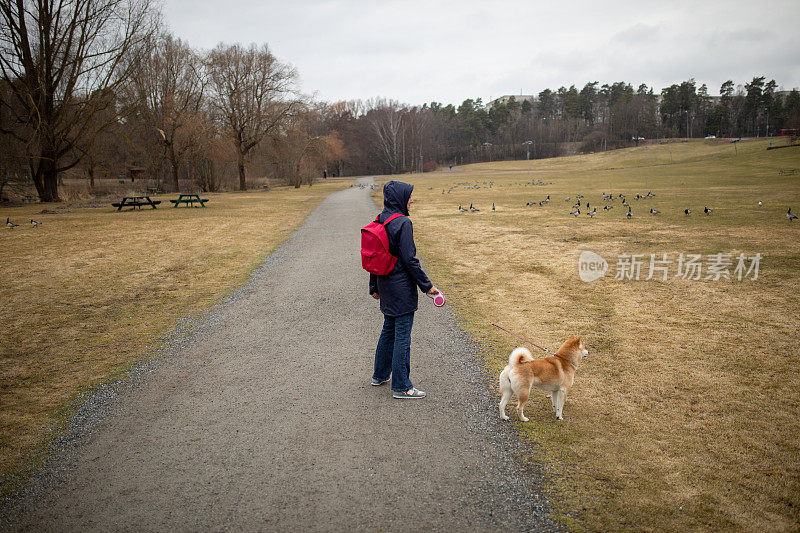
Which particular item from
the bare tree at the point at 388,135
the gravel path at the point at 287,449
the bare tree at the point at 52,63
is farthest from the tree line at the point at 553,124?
the gravel path at the point at 287,449

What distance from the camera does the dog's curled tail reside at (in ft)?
13.5

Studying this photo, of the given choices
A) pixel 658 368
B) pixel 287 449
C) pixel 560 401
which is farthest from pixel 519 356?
pixel 658 368

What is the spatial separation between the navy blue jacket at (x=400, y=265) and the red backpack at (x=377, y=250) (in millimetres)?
56

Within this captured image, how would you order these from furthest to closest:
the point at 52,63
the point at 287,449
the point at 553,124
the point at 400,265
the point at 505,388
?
the point at 553,124, the point at 52,63, the point at 400,265, the point at 505,388, the point at 287,449

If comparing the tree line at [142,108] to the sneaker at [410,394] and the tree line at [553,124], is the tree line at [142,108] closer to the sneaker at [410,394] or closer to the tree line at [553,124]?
the sneaker at [410,394]

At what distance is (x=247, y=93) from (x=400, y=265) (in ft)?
147

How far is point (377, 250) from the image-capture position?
4.43m

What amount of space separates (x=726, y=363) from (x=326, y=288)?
276 inches

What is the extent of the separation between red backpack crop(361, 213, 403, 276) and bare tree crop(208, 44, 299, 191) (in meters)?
43.1

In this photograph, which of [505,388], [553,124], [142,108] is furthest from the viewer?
[553,124]

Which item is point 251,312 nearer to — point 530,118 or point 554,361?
point 554,361

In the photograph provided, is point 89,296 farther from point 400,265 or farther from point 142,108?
point 142,108

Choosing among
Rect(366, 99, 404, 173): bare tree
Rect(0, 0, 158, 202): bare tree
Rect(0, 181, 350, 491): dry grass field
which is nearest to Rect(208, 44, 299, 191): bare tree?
Rect(0, 0, 158, 202): bare tree

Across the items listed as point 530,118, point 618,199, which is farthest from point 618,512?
point 530,118
